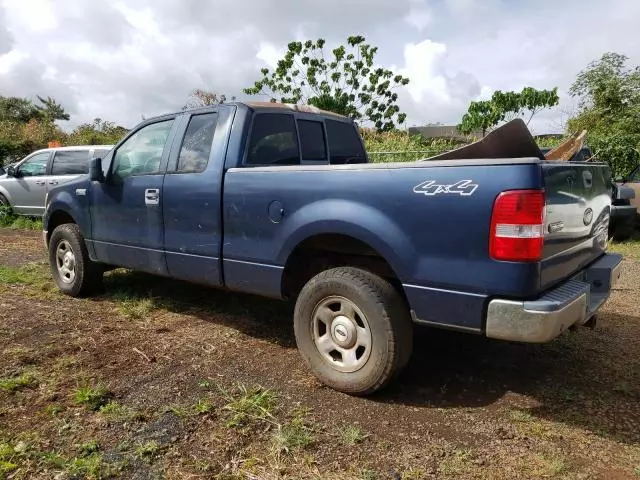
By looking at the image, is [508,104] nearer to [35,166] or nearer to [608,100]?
[608,100]

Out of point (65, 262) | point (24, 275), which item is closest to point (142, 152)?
point (65, 262)

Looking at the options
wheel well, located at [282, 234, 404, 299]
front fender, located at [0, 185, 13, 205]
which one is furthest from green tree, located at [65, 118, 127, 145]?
wheel well, located at [282, 234, 404, 299]

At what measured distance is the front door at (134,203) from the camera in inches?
173

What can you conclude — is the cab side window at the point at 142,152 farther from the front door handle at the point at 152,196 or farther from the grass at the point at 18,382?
the grass at the point at 18,382

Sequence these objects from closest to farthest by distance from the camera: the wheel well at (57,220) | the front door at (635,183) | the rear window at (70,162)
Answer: the wheel well at (57,220) → the front door at (635,183) → the rear window at (70,162)

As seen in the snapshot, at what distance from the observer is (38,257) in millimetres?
7676

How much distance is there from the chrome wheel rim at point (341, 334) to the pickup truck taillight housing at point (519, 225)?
955 millimetres

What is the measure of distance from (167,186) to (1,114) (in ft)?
142

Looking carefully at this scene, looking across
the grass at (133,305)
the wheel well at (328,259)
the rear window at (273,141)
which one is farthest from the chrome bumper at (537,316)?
the grass at (133,305)

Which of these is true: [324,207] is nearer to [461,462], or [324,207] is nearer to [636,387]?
[461,462]

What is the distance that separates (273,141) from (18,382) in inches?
98.8

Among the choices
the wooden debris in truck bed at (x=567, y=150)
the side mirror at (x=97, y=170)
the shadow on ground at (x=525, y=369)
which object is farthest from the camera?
the side mirror at (x=97, y=170)

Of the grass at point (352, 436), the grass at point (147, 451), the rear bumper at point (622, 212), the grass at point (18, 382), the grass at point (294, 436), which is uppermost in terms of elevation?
the rear bumper at point (622, 212)

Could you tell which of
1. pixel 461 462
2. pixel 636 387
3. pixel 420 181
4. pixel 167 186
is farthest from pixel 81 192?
pixel 636 387
